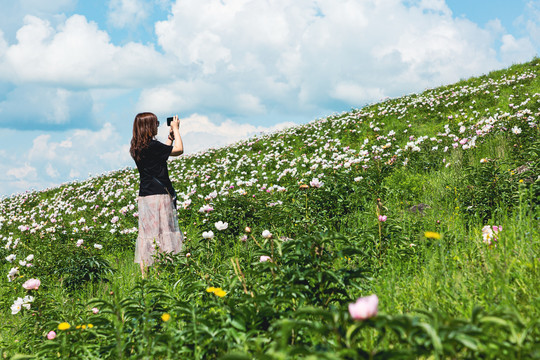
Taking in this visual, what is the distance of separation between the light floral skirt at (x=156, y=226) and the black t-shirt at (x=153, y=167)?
4.5 inches

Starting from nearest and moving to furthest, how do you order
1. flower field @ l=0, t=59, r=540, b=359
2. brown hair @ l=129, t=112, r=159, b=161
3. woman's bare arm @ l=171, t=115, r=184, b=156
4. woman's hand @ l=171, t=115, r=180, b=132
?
1. flower field @ l=0, t=59, r=540, b=359
2. brown hair @ l=129, t=112, r=159, b=161
3. woman's bare arm @ l=171, t=115, r=184, b=156
4. woman's hand @ l=171, t=115, r=180, b=132

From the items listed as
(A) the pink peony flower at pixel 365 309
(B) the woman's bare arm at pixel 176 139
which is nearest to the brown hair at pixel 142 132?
(B) the woman's bare arm at pixel 176 139

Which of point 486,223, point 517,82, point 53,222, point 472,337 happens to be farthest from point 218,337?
point 517,82

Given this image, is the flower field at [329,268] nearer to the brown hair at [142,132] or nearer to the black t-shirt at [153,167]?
the black t-shirt at [153,167]

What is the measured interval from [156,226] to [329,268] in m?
3.19

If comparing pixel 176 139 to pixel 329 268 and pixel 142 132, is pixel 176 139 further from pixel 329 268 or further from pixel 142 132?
pixel 329 268

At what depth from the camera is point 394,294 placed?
8.25 feet

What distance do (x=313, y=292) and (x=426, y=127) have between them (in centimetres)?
973

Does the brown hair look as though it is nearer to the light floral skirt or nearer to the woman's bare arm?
the woman's bare arm

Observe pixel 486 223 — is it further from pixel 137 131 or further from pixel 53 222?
pixel 53 222

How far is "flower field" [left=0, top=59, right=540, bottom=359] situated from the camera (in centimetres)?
150

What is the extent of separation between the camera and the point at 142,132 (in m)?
4.93

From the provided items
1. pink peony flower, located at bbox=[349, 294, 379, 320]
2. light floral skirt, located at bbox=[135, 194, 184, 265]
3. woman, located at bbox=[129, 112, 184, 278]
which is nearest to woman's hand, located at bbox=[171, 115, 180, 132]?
woman, located at bbox=[129, 112, 184, 278]

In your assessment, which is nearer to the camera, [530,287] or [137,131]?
[530,287]
